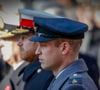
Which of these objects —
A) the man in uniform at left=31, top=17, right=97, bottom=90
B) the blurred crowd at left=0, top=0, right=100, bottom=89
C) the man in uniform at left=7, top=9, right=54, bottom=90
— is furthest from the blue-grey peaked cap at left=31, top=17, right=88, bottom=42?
the blurred crowd at left=0, top=0, right=100, bottom=89

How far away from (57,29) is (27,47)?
0.73 meters

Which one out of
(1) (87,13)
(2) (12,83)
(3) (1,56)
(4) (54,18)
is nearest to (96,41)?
(1) (87,13)

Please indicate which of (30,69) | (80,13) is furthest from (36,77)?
(80,13)

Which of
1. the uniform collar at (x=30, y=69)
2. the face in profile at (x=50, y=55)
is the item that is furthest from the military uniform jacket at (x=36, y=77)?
the face in profile at (x=50, y=55)

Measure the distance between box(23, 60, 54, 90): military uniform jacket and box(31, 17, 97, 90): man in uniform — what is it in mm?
422

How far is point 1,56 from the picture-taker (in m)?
3.69

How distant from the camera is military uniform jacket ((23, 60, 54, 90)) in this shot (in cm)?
232

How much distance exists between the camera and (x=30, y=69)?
8.41 ft

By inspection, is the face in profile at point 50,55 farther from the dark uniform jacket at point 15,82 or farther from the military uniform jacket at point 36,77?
the dark uniform jacket at point 15,82

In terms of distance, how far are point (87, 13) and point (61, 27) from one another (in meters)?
1.77

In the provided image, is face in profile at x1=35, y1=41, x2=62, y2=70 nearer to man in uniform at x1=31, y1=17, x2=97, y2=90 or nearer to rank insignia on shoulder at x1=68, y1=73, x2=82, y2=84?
man in uniform at x1=31, y1=17, x2=97, y2=90

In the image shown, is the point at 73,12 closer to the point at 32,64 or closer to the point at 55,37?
the point at 32,64

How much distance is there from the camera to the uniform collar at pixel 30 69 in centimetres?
250

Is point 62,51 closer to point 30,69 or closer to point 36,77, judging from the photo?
point 36,77
